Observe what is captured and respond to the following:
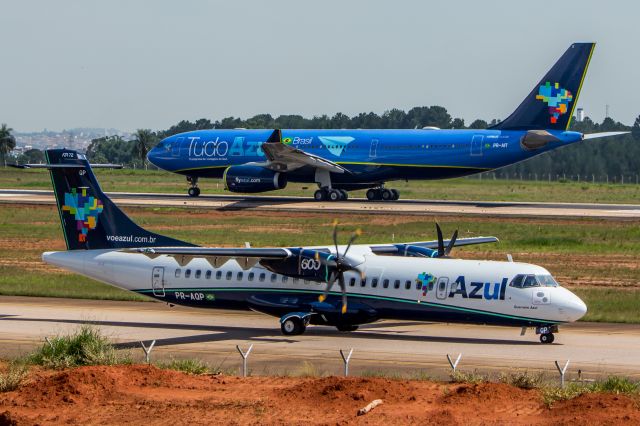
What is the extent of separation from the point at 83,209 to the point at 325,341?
9.64m

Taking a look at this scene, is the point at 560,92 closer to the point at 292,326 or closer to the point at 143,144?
the point at 292,326

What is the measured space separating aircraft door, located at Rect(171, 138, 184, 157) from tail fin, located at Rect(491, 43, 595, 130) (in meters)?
25.5

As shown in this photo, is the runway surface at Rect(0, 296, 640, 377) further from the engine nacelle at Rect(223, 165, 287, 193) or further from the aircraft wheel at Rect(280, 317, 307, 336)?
the engine nacelle at Rect(223, 165, 287, 193)

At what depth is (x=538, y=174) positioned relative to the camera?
126 m

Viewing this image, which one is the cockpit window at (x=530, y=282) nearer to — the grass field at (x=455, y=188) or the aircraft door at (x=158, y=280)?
the aircraft door at (x=158, y=280)

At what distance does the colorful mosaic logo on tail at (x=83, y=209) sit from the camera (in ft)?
115

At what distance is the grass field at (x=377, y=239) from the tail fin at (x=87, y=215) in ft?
21.2

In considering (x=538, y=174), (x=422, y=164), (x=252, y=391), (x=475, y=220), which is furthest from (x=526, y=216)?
(x=538, y=174)

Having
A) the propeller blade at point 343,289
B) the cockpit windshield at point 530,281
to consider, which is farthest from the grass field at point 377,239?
the propeller blade at point 343,289

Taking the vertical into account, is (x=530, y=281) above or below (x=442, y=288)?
above

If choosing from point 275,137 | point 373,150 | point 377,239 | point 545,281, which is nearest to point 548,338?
point 545,281

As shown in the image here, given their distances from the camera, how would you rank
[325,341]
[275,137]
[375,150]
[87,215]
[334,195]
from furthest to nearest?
[334,195], [375,150], [275,137], [87,215], [325,341]

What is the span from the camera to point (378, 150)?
73500 mm

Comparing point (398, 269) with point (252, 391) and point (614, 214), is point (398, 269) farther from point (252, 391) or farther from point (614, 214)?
point (614, 214)
